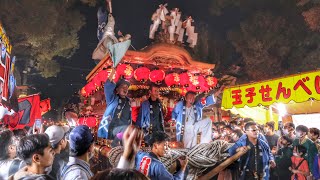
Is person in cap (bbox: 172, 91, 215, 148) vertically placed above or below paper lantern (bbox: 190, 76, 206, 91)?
below

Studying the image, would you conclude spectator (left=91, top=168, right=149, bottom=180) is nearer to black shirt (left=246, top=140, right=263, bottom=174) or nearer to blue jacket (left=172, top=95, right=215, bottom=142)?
black shirt (left=246, top=140, right=263, bottom=174)

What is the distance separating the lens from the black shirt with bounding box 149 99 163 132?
26.2ft

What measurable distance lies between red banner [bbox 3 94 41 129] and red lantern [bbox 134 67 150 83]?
3.84 metres

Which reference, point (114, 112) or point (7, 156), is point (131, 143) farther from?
point (114, 112)

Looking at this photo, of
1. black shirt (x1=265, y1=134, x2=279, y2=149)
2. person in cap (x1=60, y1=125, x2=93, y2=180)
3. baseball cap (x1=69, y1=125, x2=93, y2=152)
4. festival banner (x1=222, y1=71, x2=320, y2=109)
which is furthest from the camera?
festival banner (x1=222, y1=71, x2=320, y2=109)

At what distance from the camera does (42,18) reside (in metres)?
17.4

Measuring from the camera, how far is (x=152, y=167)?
159 inches

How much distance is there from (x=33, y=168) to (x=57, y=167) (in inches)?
82.0

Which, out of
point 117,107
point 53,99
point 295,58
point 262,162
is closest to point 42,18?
point 117,107

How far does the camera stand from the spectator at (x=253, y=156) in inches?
254

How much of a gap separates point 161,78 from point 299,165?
587 centimetres

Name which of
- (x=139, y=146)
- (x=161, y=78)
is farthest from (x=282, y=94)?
(x=139, y=146)

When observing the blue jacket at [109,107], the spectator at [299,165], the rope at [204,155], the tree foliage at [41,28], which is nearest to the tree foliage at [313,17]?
the spectator at [299,165]

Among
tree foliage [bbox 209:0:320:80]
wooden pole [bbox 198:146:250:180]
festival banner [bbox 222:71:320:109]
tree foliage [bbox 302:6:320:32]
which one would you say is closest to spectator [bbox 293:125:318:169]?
wooden pole [bbox 198:146:250:180]
